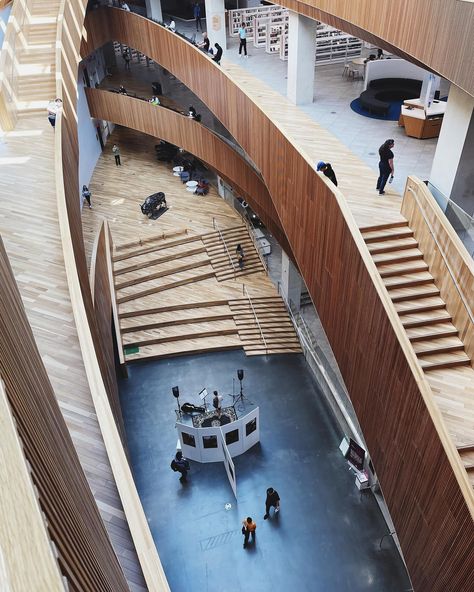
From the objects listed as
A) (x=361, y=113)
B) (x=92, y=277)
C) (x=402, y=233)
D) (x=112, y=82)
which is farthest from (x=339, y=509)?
(x=112, y=82)

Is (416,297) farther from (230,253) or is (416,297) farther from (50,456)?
(230,253)

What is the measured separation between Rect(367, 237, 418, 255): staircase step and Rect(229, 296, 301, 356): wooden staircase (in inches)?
342

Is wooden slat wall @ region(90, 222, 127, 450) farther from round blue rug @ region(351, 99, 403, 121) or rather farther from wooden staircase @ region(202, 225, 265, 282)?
round blue rug @ region(351, 99, 403, 121)

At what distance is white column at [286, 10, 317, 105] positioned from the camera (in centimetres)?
1283

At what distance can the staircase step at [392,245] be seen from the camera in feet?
28.8

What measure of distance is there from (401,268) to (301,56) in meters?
7.55

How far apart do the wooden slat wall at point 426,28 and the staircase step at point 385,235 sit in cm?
260

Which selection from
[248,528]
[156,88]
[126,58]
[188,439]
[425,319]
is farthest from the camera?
[126,58]

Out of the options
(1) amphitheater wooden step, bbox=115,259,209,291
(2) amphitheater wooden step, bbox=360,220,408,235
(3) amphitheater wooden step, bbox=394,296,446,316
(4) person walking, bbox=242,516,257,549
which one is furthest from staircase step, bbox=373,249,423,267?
(1) amphitheater wooden step, bbox=115,259,209,291

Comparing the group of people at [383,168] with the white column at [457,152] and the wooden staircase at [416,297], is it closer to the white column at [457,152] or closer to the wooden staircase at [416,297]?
the white column at [457,152]

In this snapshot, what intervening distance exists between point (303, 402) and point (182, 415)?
3728 millimetres

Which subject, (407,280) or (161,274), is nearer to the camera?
(407,280)

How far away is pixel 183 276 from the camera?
63.4 ft

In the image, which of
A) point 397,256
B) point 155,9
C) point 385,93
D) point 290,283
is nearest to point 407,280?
point 397,256
